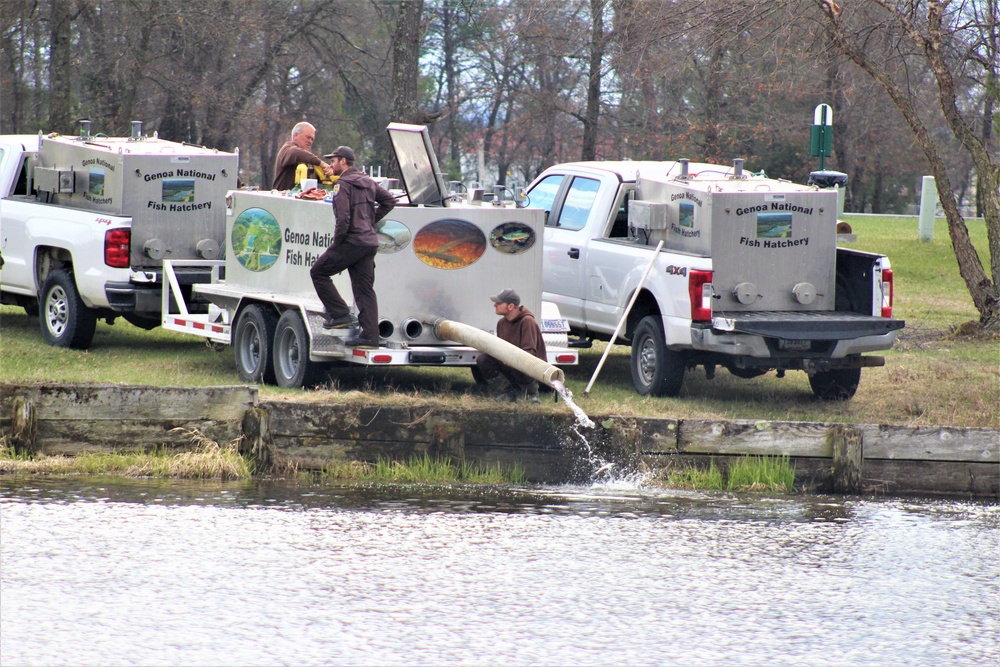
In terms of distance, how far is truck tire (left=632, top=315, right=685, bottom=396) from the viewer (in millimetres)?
12195

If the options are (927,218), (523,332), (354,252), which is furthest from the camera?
(927,218)

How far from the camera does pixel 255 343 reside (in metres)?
12.3

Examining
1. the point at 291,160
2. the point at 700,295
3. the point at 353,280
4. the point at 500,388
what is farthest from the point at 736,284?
the point at 291,160

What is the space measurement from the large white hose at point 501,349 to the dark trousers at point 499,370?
171 millimetres

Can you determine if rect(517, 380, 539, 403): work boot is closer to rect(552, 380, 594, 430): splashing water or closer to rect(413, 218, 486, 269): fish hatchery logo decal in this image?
rect(552, 380, 594, 430): splashing water

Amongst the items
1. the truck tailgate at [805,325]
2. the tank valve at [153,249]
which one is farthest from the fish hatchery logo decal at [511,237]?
the tank valve at [153,249]

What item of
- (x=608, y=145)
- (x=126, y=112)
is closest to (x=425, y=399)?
(x=126, y=112)

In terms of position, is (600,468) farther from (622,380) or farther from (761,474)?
(622,380)

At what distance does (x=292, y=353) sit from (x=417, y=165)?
6.12ft

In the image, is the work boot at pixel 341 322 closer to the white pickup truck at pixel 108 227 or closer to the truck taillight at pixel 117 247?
the white pickup truck at pixel 108 227

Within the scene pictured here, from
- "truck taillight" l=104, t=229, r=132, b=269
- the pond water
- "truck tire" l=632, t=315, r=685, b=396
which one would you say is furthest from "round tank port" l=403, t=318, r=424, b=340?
"truck taillight" l=104, t=229, r=132, b=269

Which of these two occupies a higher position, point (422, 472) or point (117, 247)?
point (117, 247)

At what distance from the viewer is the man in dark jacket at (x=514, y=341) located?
10953mm

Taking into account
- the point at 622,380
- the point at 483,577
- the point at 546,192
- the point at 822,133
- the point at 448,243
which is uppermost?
the point at 822,133
